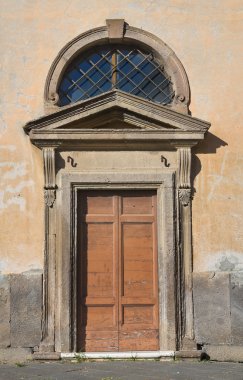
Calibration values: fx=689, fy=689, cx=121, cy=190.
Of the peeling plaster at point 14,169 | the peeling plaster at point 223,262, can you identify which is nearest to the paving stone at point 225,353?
the peeling plaster at point 223,262

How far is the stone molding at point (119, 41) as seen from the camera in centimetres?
992

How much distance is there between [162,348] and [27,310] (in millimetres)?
1927

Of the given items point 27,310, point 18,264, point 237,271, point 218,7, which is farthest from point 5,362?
point 218,7

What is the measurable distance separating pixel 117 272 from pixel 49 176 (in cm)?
165

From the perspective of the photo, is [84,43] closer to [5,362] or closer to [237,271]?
[237,271]

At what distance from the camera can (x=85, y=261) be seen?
31.8 feet

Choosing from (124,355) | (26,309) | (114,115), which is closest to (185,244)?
(124,355)

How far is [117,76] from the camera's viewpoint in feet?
33.6

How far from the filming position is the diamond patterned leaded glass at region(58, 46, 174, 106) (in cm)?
1017

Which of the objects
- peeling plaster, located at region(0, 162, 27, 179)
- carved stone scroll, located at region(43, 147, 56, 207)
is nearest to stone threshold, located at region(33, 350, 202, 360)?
carved stone scroll, located at region(43, 147, 56, 207)

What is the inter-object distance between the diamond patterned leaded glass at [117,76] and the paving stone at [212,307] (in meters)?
2.68

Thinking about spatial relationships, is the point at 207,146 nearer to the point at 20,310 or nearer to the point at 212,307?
the point at 212,307

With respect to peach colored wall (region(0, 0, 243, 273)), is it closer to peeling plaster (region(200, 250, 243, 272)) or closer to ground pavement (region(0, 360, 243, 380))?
peeling plaster (region(200, 250, 243, 272))

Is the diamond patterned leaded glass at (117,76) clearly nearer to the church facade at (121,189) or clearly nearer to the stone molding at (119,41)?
the church facade at (121,189)
